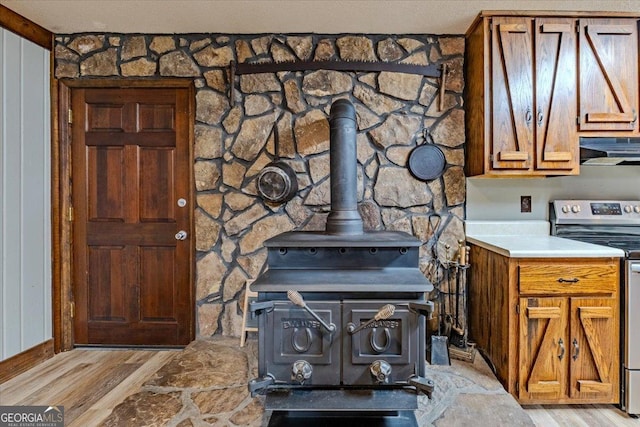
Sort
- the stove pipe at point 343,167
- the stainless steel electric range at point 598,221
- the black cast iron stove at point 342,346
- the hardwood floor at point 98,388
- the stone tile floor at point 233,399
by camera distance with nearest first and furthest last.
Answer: the black cast iron stove at point 342,346 < the stone tile floor at point 233,399 < the hardwood floor at point 98,388 < the stove pipe at point 343,167 < the stainless steel electric range at point 598,221

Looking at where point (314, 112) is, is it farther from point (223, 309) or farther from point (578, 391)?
point (578, 391)

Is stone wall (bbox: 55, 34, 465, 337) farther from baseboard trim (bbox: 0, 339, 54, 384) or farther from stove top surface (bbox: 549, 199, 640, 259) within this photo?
baseboard trim (bbox: 0, 339, 54, 384)

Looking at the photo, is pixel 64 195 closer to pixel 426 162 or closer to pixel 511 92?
pixel 426 162

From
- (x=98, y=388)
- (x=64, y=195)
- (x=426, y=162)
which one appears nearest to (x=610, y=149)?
(x=426, y=162)

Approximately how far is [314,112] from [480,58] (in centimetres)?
115

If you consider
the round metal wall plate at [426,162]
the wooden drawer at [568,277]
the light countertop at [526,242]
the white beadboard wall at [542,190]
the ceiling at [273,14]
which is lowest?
the wooden drawer at [568,277]

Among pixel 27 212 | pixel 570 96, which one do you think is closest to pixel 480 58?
pixel 570 96

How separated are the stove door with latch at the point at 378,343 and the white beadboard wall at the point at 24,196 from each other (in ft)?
7.19

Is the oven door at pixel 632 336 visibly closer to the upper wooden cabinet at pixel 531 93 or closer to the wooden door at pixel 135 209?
the upper wooden cabinet at pixel 531 93

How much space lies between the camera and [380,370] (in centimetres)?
171

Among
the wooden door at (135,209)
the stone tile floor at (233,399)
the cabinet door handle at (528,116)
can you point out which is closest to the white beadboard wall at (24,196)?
the wooden door at (135,209)

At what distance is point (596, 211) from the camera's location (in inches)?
105

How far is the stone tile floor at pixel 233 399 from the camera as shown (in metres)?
1.85

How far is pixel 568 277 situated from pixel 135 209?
284 cm
